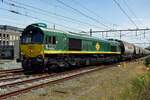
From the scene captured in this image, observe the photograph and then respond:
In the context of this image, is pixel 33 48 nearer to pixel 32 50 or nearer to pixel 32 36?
pixel 32 50

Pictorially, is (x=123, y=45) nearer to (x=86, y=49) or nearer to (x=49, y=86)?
(x=86, y=49)

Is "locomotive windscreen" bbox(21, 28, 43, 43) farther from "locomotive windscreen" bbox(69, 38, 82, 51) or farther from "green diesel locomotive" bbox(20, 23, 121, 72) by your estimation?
"locomotive windscreen" bbox(69, 38, 82, 51)

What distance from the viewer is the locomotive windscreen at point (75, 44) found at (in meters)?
25.7

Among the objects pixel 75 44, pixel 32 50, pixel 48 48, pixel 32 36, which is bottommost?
pixel 32 50

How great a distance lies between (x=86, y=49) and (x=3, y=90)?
16.7 metres

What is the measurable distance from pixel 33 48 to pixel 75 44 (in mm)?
6113

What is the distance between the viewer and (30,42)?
71.9 ft

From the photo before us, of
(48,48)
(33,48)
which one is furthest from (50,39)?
(33,48)

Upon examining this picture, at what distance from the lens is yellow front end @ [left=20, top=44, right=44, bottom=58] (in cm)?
2114

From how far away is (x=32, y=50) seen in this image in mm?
21578

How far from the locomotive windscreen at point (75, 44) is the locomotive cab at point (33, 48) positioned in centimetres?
445

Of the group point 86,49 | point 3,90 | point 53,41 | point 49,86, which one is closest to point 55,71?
point 53,41

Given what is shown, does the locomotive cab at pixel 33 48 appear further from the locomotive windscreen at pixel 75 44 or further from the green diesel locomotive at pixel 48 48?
the locomotive windscreen at pixel 75 44

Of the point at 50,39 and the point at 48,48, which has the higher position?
the point at 50,39
